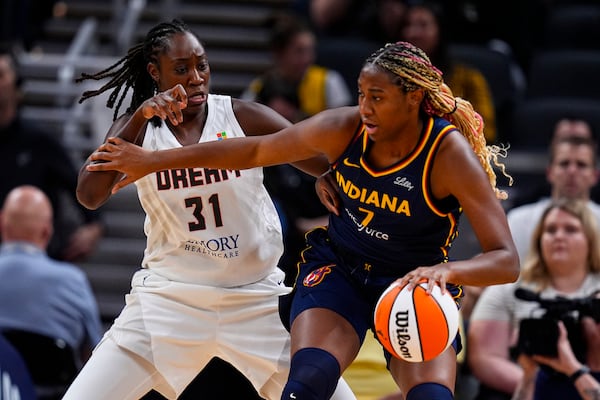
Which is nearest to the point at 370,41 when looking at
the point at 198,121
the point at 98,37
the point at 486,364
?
the point at 98,37

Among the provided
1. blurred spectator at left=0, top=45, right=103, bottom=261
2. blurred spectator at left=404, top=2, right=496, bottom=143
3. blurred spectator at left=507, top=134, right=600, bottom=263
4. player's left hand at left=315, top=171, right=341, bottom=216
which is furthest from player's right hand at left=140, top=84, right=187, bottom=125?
blurred spectator at left=404, top=2, right=496, bottom=143

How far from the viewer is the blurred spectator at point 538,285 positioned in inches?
246

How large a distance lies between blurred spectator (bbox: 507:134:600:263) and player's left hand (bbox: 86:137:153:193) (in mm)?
3255

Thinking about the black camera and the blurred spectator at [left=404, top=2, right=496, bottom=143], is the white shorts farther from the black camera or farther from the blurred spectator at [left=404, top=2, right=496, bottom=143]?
the blurred spectator at [left=404, top=2, right=496, bottom=143]

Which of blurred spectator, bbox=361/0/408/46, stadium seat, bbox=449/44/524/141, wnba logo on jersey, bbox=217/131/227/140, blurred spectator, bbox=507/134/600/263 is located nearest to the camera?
wnba logo on jersey, bbox=217/131/227/140

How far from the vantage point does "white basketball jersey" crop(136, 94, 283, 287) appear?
15.2 ft

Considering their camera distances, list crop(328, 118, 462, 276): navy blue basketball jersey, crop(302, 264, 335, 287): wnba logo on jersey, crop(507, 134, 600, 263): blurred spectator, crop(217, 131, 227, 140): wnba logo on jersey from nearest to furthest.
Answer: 1. crop(328, 118, 462, 276): navy blue basketball jersey
2. crop(302, 264, 335, 287): wnba logo on jersey
3. crop(217, 131, 227, 140): wnba logo on jersey
4. crop(507, 134, 600, 263): blurred spectator

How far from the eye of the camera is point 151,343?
4.54 metres

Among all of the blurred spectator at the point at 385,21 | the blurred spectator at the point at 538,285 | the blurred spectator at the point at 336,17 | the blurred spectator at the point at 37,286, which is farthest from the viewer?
the blurred spectator at the point at 336,17

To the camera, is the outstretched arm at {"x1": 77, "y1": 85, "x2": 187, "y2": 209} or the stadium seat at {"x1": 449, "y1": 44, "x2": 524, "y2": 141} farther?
the stadium seat at {"x1": 449, "y1": 44, "x2": 524, "y2": 141}

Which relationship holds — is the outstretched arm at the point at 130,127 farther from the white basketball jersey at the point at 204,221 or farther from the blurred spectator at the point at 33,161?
the blurred spectator at the point at 33,161

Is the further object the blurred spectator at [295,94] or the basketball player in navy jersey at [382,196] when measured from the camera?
the blurred spectator at [295,94]

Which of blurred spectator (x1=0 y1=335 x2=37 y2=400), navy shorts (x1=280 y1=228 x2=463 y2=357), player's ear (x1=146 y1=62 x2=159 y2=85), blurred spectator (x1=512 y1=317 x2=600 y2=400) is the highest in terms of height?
player's ear (x1=146 y1=62 x2=159 y2=85)

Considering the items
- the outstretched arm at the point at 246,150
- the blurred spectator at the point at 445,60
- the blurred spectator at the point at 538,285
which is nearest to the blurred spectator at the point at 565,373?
the blurred spectator at the point at 538,285
